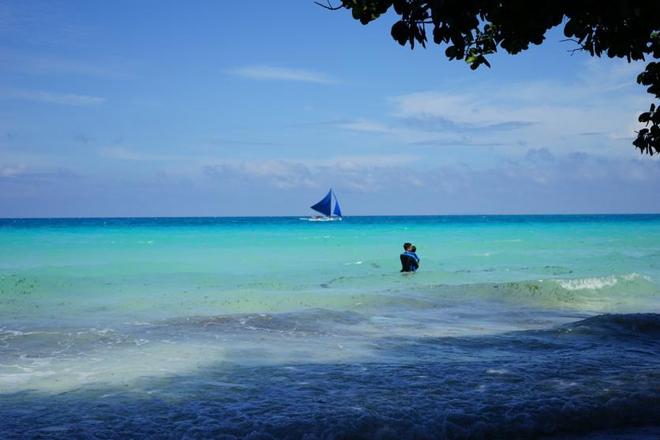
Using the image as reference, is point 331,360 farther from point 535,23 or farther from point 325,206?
point 325,206

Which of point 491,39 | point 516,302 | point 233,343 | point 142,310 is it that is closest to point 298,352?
point 233,343

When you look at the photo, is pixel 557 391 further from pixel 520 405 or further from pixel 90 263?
pixel 90 263

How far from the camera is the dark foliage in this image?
4.68 m

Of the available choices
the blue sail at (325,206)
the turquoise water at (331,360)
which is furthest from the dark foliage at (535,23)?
the blue sail at (325,206)

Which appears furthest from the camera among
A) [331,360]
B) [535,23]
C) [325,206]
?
[325,206]

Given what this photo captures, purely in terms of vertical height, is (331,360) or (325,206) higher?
(325,206)

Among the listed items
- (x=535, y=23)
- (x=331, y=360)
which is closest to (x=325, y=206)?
(x=331, y=360)

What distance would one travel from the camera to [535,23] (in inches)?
196

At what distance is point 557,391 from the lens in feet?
22.0

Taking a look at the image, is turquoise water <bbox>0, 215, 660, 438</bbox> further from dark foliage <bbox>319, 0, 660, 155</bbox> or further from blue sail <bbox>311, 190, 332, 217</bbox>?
blue sail <bbox>311, 190, 332, 217</bbox>

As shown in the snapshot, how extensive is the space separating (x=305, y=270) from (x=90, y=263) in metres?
10.3

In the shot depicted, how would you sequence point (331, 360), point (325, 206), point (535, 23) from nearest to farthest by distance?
1. point (535, 23)
2. point (331, 360)
3. point (325, 206)

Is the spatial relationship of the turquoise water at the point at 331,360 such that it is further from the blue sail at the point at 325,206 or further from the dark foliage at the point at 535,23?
the blue sail at the point at 325,206

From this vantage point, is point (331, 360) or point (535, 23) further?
point (331, 360)
